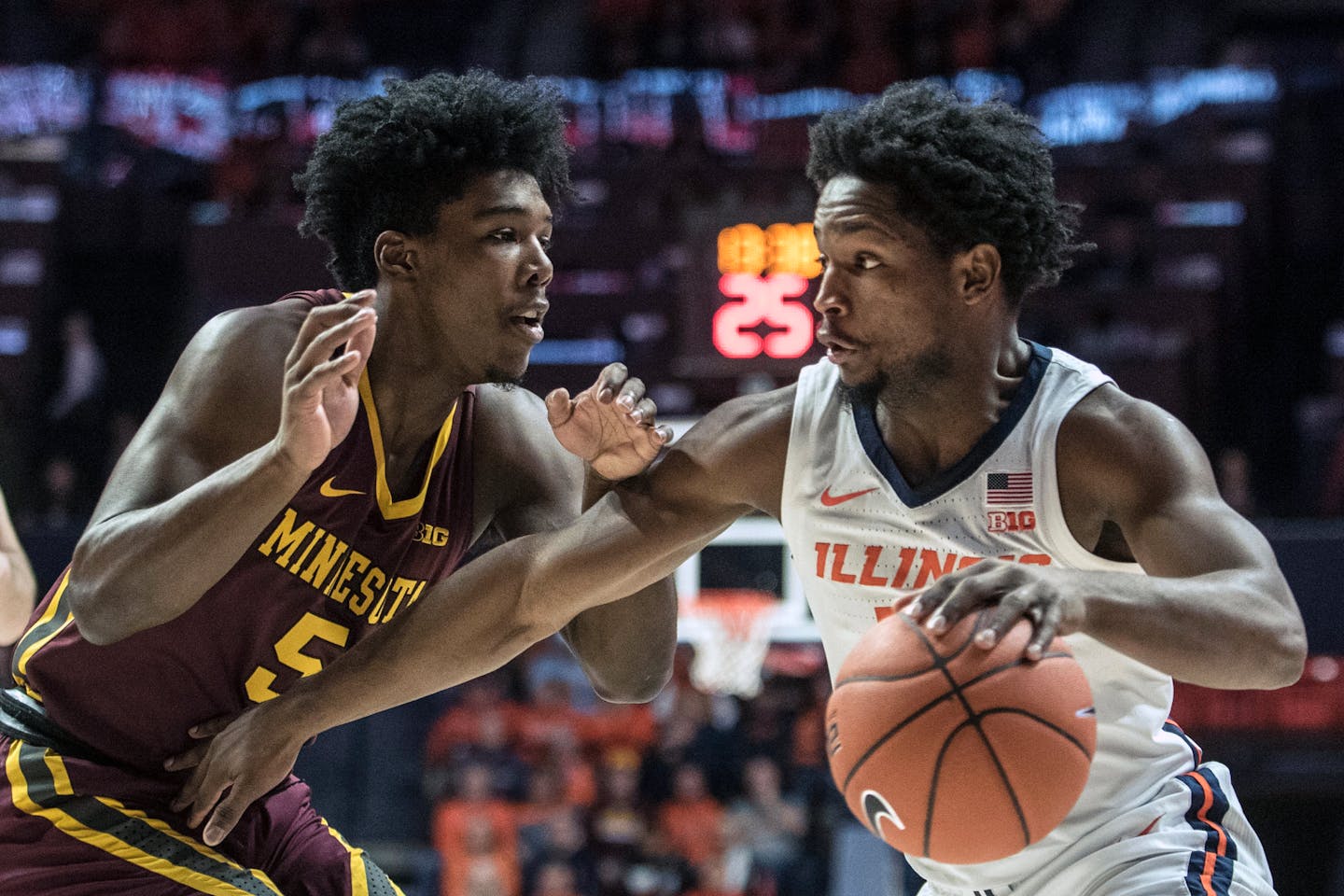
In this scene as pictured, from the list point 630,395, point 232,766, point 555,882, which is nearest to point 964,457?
point 630,395

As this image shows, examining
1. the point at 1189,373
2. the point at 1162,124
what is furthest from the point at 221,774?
the point at 1162,124

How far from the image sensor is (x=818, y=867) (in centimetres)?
829

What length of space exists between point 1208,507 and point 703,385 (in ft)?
20.3

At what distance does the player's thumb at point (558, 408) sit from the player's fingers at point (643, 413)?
13cm

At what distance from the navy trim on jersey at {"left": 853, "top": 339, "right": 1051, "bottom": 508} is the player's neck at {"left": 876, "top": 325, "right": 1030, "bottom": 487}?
0.06 feet

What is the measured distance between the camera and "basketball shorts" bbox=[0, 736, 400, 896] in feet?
9.32

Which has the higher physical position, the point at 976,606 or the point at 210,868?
the point at 976,606

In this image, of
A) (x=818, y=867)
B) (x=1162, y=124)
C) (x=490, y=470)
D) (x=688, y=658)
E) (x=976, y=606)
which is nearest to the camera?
(x=976, y=606)

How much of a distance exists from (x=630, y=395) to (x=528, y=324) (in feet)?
1.10

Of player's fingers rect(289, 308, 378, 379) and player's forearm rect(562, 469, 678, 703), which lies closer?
player's fingers rect(289, 308, 378, 379)

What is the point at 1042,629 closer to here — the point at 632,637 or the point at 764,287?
the point at 632,637

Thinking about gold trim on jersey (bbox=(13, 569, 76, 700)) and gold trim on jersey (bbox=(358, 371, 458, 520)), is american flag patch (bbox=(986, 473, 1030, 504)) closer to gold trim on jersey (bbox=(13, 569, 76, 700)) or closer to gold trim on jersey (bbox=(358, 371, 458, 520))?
gold trim on jersey (bbox=(358, 371, 458, 520))

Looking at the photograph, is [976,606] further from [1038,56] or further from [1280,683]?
[1038,56]

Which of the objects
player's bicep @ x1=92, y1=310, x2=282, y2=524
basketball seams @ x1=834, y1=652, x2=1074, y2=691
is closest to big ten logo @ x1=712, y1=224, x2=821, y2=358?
player's bicep @ x1=92, y1=310, x2=282, y2=524
